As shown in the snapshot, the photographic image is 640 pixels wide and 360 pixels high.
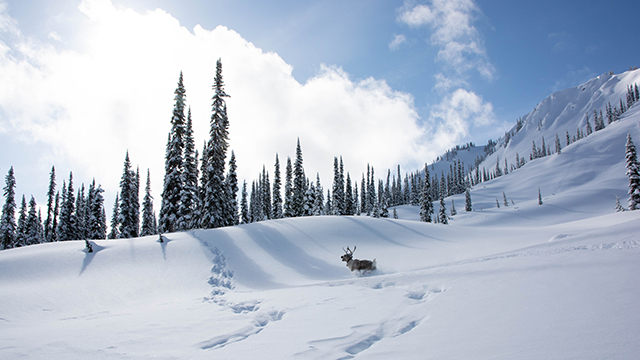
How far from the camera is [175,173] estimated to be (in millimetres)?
30234

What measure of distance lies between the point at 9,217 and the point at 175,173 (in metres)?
35.3

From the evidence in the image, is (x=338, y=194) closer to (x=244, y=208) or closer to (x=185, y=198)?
(x=244, y=208)

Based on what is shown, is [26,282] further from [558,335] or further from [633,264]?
[633,264]

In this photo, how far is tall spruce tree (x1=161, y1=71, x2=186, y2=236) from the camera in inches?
1184

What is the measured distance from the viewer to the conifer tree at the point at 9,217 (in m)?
41.8

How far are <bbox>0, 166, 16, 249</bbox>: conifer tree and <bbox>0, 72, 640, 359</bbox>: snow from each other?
A: 40.0m

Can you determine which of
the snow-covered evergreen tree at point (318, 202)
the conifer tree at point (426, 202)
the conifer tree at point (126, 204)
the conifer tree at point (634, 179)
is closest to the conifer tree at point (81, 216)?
the conifer tree at point (126, 204)

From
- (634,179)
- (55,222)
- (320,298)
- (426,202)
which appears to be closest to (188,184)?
(320,298)

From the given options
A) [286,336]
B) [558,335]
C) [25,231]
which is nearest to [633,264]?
[558,335]

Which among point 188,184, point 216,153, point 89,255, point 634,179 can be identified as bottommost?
point 89,255

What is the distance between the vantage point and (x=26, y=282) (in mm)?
13312

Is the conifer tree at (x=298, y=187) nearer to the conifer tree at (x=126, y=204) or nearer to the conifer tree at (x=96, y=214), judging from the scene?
the conifer tree at (x=126, y=204)

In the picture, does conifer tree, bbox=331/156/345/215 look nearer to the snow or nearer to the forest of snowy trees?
the forest of snowy trees

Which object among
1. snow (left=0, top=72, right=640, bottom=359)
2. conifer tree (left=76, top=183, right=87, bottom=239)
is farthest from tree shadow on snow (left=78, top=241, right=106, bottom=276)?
conifer tree (left=76, top=183, right=87, bottom=239)
